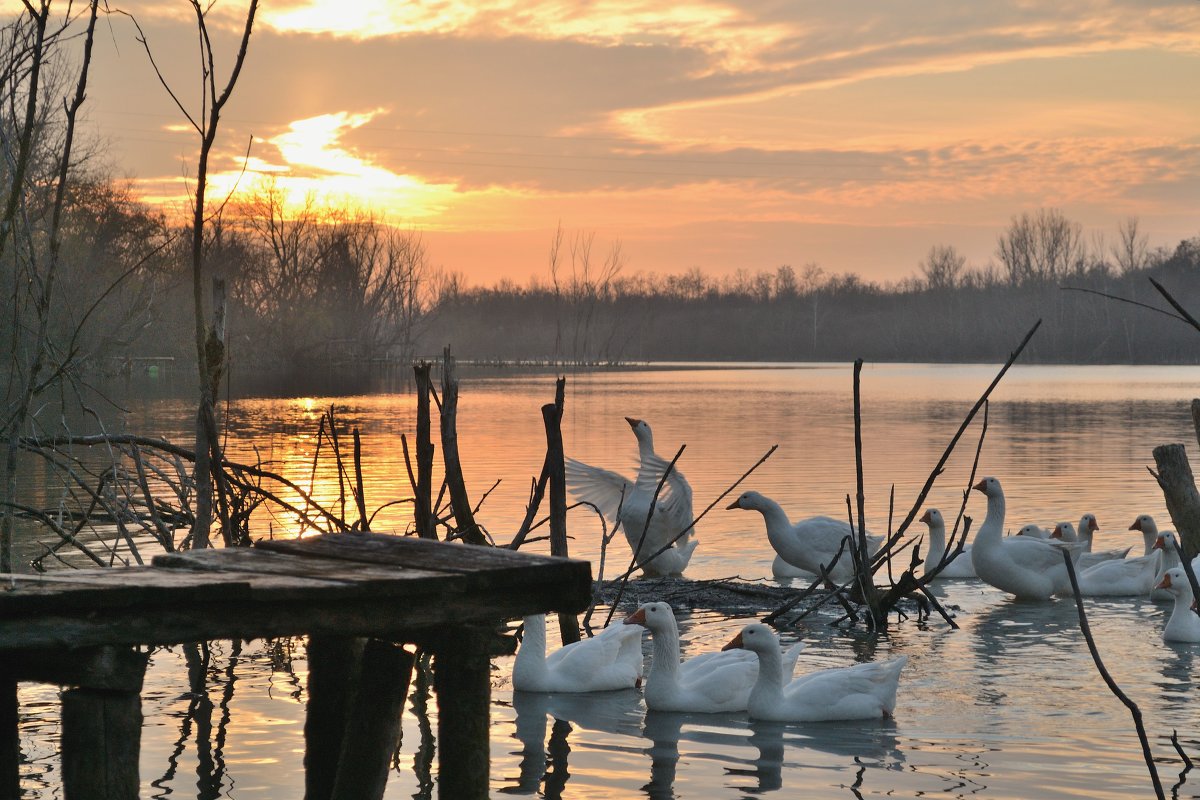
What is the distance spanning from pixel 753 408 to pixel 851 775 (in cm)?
3040

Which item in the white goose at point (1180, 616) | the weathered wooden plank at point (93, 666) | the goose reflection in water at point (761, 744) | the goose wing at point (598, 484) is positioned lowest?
the goose reflection in water at point (761, 744)

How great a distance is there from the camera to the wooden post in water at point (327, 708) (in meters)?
4.59

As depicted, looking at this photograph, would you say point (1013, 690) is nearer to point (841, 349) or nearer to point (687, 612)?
point (687, 612)

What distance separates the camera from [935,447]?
76.9ft

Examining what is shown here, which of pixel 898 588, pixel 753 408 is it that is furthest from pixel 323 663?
pixel 753 408

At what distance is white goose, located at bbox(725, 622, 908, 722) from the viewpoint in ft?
22.4

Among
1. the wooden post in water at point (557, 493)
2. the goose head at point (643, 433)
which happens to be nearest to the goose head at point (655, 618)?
the wooden post in water at point (557, 493)

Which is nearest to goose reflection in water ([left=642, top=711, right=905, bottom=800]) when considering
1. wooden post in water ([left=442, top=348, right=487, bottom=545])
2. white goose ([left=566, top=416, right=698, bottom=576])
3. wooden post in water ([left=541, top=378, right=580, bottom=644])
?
wooden post in water ([left=541, top=378, right=580, bottom=644])

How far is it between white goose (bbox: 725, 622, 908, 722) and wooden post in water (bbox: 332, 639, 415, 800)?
9.89 feet

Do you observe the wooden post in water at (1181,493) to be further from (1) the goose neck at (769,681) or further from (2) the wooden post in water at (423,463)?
(2) the wooden post in water at (423,463)

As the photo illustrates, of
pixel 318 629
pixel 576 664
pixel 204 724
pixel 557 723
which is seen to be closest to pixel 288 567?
pixel 318 629

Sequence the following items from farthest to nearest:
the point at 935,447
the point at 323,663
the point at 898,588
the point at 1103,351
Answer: the point at 1103,351, the point at 935,447, the point at 898,588, the point at 323,663

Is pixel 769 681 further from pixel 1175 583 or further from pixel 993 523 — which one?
pixel 993 523

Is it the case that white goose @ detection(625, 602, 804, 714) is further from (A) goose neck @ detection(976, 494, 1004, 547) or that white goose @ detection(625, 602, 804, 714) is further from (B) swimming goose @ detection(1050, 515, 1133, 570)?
(B) swimming goose @ detection(1050, 515, 1133, 570)
